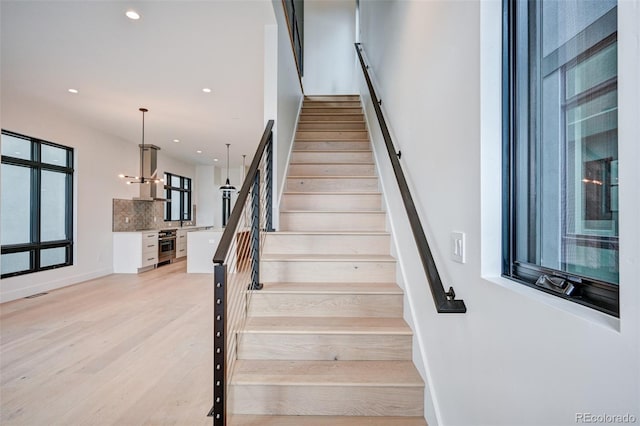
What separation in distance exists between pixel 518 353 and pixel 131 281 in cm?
638

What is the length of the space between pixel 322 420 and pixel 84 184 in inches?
250

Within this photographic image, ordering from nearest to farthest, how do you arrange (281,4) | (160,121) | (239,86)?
(281,4), (239,86), (160,121)

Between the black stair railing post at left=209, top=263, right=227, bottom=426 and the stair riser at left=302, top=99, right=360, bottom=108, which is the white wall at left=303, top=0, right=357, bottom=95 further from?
the black stair railing post at left=209, top=263, right=227, bottom=426

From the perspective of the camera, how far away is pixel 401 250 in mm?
2217

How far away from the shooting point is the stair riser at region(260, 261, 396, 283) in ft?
7.56

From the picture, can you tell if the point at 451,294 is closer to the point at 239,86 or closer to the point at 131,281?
the point at 239,86

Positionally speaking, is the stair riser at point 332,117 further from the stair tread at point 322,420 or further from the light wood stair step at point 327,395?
the stair tread at point 322,420

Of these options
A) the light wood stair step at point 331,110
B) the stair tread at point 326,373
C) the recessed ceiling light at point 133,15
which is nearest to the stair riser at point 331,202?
the stair tread at point 326,373

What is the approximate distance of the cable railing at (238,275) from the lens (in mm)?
1354

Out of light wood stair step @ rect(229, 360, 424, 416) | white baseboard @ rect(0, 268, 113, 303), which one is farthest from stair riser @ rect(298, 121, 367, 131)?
white baseboard @ rect(0, 268, 113, 303)

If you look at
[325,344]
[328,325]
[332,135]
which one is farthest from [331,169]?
[325,344]

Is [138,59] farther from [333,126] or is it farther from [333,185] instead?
[333,185]

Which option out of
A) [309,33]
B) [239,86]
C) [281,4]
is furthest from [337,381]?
[309,33]

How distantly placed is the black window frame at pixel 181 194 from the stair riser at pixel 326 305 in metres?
7.67
